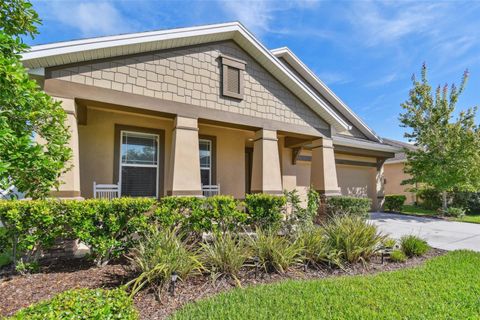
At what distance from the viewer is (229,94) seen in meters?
7.71

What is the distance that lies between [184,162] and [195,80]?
251 centimetres

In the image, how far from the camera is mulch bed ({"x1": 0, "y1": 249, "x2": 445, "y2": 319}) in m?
3.26

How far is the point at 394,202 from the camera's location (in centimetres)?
1360

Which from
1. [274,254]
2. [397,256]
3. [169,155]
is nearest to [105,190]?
[169,155]

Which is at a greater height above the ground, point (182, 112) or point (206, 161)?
point (182, 112)

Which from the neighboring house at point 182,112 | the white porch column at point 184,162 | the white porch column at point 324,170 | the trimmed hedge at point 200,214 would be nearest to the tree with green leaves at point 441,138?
the neighboring house at point 182,112

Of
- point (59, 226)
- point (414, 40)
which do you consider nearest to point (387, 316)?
point (59, 226)

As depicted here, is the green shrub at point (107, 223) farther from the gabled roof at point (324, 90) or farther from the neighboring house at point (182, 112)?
the gabled roof at point (324, 90)

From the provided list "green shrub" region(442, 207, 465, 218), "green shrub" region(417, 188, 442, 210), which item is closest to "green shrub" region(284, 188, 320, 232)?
"green shrub" region(442, 207, 465, 218)

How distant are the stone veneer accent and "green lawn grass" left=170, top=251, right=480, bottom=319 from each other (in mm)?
5397

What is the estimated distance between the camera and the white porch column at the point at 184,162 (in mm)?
6484

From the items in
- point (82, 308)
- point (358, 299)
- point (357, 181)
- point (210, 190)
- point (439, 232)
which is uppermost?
point (357, 181)

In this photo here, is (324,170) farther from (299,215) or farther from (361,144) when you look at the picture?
(361,144)

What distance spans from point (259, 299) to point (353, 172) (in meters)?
11.9
